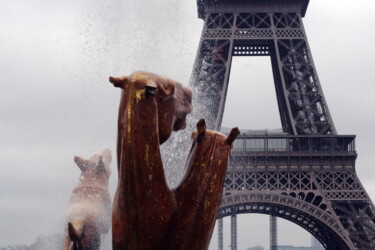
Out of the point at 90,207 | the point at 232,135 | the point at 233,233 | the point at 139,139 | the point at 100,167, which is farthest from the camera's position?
the point at 233,233

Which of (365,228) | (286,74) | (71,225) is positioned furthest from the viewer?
(286,74)

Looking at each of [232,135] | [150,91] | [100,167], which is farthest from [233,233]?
[150,91]

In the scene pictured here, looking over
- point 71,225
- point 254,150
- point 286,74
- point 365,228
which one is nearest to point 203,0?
point 286,74

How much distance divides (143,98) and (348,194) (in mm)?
27898

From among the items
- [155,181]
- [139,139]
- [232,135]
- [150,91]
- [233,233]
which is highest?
[233,233]

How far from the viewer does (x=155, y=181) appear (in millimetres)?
5336

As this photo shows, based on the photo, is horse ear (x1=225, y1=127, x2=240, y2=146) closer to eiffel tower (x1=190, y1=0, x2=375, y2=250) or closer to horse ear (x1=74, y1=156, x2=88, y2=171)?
horse ear (x1=74, y1=156, x2=88, y2=171)

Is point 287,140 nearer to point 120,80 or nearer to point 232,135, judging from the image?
point 232,135

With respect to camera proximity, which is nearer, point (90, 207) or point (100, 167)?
point (90, 207)

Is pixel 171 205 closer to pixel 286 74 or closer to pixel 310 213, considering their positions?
pixel 310 213

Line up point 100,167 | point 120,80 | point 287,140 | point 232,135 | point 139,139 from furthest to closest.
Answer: point 287,140
point 100,167
point 232,135
point 120,80
point 139,139

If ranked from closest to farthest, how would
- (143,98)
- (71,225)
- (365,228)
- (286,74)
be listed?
(143,98), (71,225), (365,228), (286,74)

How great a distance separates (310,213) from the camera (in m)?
31.1

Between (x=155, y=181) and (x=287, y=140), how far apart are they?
29.2m
